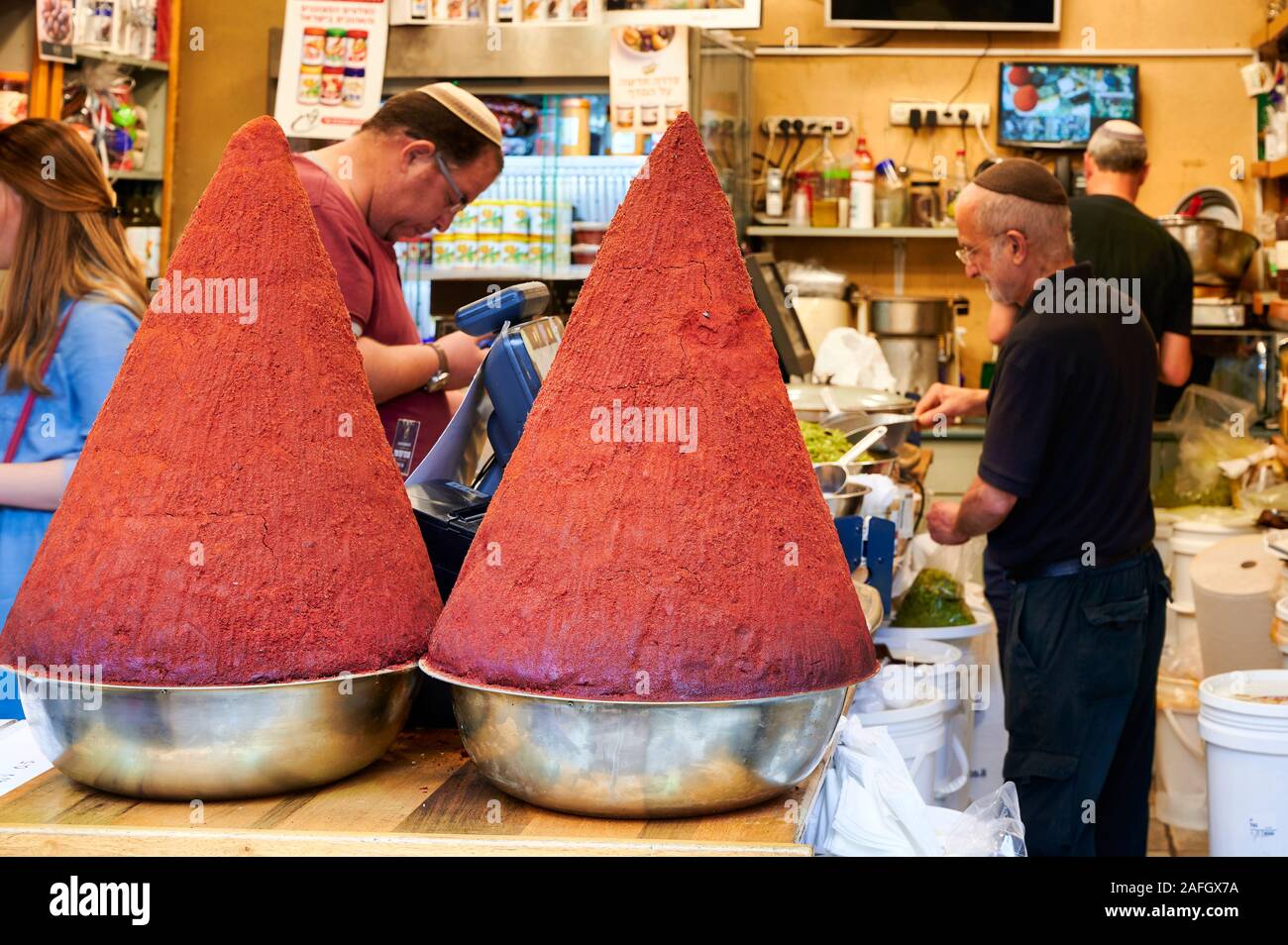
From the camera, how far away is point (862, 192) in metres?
5.98

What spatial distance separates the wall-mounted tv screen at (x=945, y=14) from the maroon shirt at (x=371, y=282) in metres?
3.81

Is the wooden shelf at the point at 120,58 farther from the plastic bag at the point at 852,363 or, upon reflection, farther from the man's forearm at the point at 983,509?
the man's forearm at the point at 983,509

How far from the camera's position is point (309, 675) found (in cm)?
105

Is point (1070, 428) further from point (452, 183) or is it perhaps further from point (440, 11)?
point (440, 11)

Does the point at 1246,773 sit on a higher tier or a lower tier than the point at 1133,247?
lower

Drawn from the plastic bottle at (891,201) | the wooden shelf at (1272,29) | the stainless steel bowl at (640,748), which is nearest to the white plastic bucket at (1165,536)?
the wooden shelf at (1272,29)

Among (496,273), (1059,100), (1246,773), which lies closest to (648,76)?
(496,273)

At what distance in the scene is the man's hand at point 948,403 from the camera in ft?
10.7

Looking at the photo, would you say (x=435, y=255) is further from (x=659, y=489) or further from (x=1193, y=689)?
(x=659, y=489)

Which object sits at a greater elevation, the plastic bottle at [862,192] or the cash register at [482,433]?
the plastic bottle at [862,192]

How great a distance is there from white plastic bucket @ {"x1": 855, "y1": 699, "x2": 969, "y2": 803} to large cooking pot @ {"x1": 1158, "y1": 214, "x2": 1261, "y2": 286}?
3.49 m

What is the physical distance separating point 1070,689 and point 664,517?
199 centimetres

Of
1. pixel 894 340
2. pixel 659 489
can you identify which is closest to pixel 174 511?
pixel 659 489

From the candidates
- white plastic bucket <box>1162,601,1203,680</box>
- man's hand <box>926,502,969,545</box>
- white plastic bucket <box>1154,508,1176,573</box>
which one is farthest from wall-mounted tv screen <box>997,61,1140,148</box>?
man's hand <box>926,502,969,545</box>
